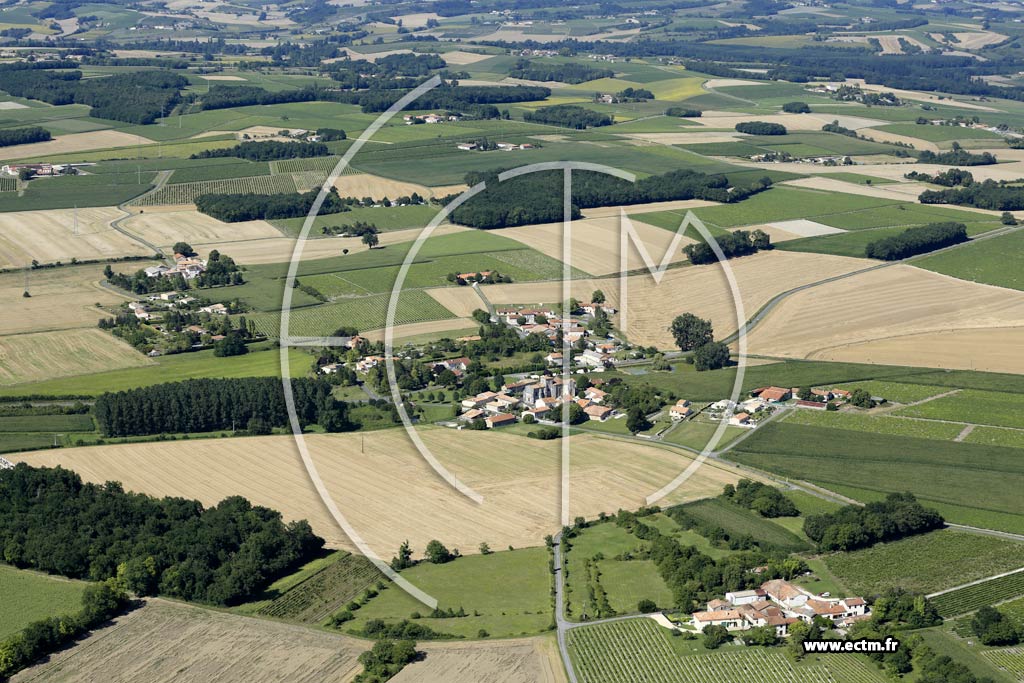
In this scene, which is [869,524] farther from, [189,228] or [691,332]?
[189,228]

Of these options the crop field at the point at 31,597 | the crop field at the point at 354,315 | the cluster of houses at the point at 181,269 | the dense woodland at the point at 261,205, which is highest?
the dense woodland at the point at 261,205

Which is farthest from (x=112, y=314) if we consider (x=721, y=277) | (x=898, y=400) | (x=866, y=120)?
(x=866, y=120)

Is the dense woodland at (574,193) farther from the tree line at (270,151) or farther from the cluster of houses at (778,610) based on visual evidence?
the cluster of houses at (778,610)

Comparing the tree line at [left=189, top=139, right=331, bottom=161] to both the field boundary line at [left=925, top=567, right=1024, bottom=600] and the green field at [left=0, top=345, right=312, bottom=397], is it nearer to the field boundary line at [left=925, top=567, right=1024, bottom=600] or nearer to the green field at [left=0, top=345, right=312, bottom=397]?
the green field at [left=0, top=345, right=312, bottom=397]

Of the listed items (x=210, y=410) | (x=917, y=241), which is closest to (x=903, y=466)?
(x=210, y=410)

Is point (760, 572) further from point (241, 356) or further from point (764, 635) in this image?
point (241, 356)

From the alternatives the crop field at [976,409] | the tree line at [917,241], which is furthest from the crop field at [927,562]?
the tree line at [917,241]

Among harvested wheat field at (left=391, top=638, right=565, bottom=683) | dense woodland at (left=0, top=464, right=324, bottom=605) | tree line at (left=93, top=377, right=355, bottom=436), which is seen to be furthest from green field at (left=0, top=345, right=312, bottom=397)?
harvested wheat field at (left=391, top=638, right=565, bottom=683)
